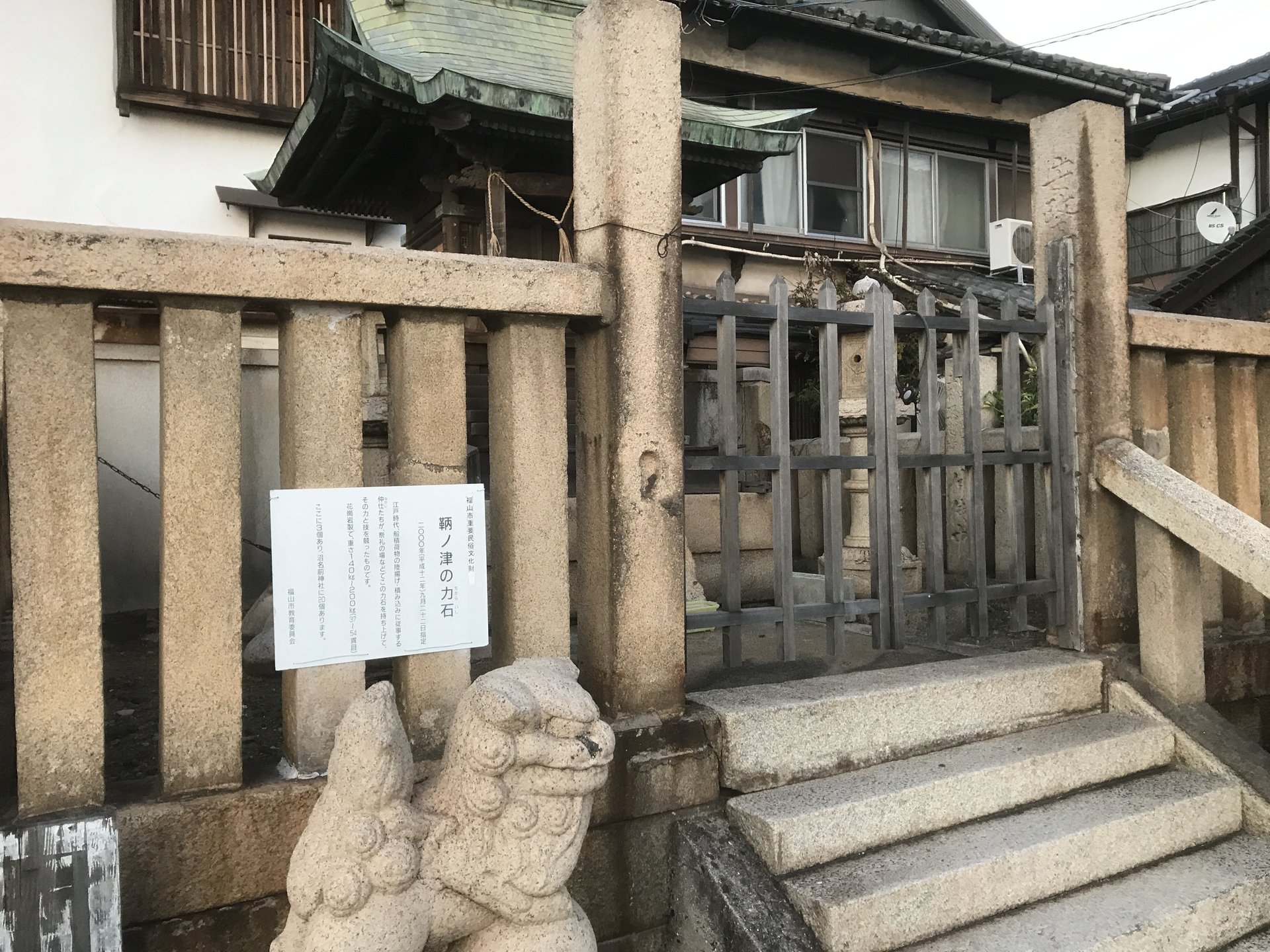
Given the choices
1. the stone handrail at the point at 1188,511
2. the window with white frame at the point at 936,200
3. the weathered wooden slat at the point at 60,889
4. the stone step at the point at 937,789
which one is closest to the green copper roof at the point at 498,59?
the stone handrail at the point at 1188,511

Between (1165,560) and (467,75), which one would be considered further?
(467,75)

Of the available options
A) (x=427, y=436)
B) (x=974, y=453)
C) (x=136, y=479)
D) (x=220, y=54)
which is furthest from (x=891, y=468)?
(x=220, y=54)

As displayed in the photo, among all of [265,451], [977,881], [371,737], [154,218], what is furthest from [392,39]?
[977,881]

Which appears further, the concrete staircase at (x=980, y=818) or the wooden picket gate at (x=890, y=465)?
the wooden picket gate at (x=890, y=465)

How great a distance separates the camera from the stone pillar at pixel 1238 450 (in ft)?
14.8

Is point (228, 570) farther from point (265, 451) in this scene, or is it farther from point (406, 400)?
point (265, 451)

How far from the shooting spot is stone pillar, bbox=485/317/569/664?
290cm

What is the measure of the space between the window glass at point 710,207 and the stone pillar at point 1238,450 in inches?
264

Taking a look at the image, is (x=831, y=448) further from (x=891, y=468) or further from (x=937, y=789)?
(x=937, y=789)

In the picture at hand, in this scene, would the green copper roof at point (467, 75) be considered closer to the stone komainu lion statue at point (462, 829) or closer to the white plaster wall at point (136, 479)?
the white plaster wall at point (136, 479)

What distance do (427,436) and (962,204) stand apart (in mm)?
11674

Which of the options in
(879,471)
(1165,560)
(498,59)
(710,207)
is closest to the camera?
(879,471)

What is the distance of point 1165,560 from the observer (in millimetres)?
3896

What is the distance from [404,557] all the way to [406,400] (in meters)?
0.48
